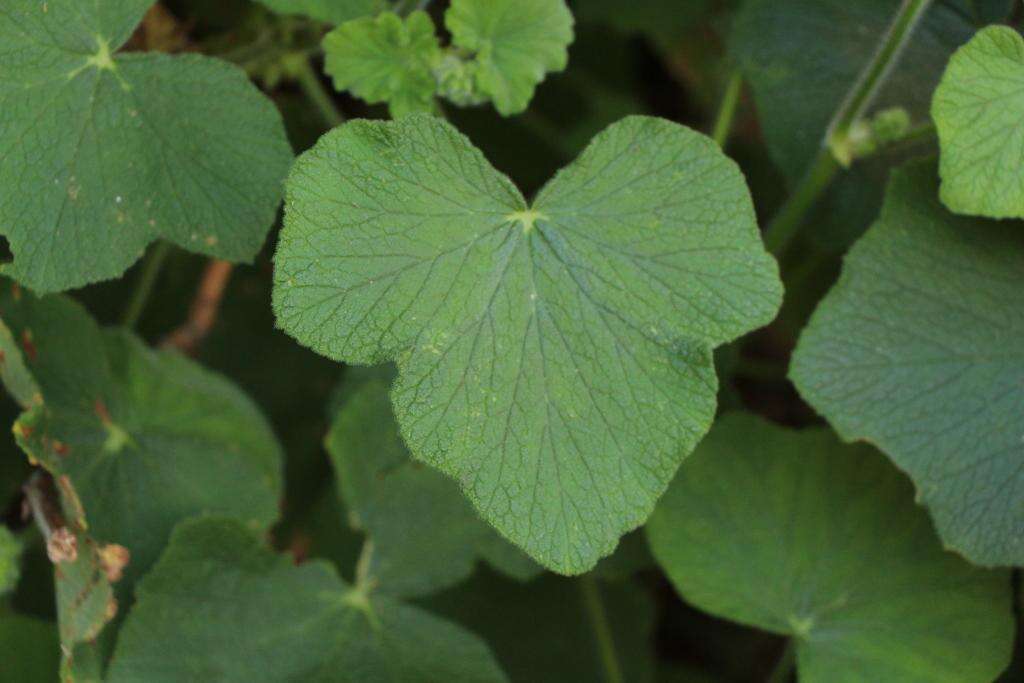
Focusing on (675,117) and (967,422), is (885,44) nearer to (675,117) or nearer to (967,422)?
(967,422)

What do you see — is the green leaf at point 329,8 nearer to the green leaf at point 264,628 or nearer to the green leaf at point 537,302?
the green leaf at point 537,302

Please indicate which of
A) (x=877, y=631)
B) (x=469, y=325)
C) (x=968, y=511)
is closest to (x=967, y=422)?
(x=968, y=511)

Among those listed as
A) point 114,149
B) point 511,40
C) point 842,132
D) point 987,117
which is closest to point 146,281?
point 114,149

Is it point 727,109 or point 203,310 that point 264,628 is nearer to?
point 203,310

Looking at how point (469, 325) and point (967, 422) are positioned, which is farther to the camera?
point (967, 422)

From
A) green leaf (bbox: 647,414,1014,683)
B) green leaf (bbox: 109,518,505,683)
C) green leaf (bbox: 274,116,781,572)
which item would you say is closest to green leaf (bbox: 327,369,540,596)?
green leaf (bbox: 109,518,505,683)

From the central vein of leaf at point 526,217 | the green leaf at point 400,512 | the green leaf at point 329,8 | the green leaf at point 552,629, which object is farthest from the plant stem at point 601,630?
the green leaf at point 329,8
